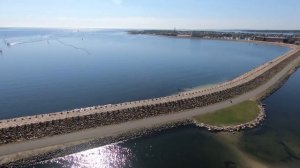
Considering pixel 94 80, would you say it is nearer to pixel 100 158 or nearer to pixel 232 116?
pixel 232 116

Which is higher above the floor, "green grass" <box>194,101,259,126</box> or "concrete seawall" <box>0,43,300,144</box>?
"concrete seawall" <box>0,43,300,144</box>

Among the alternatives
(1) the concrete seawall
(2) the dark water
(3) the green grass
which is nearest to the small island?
(3) the green grass

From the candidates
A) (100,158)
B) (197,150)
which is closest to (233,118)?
(197,150)

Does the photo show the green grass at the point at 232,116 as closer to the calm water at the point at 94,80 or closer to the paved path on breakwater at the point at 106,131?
the paved path on breakwater at the point at 106,131

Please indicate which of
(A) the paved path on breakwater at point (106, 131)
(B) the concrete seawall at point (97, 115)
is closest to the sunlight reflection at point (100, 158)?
(A) the paved path on breakwater at point (106, 131)

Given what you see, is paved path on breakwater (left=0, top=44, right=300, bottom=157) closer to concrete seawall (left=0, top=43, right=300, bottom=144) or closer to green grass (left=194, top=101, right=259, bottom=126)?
concrete seawall (left=0, top=43, right=300, bottom=144)

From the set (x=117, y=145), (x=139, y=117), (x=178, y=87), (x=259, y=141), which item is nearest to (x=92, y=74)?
(x=178, y=87)
